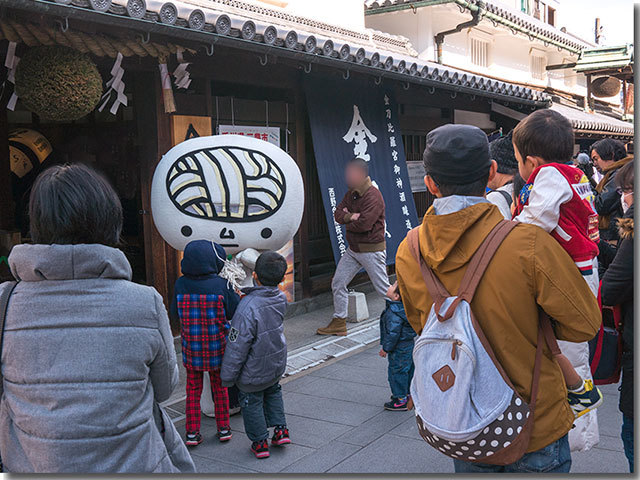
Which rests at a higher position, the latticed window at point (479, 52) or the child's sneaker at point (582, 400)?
the latticed window at point (479, 52)

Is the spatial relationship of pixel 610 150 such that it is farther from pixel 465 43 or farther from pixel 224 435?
pixel 465 43

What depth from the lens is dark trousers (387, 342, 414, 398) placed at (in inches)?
205

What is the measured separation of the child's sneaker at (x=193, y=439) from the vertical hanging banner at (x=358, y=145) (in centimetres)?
398

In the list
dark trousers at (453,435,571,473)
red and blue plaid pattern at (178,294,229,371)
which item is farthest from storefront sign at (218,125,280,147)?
dark trousers at (453,435,571,473)

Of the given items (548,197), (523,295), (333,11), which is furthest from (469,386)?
(333,11)

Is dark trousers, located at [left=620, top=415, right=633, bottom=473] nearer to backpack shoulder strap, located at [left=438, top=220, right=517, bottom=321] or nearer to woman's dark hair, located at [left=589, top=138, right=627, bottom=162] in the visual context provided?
backpack shoulder strap, located at [left=438, top=220, right=517, bottom=321]

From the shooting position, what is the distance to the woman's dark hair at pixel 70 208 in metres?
2.22

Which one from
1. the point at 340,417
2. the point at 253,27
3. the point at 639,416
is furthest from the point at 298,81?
the point at 639,416

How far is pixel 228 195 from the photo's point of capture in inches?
186

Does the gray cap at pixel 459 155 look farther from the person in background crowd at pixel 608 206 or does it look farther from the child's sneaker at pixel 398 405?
the person in background crowd at pixel 608 206

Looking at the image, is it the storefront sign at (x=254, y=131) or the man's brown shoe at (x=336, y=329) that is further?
the man's brown shoe at (x=336, y=329)

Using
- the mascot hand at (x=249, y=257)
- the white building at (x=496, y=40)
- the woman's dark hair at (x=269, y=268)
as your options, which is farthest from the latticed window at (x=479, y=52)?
the woman's dark hair at (x=269, y=268)

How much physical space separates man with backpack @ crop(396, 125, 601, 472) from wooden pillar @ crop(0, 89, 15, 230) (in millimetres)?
6762

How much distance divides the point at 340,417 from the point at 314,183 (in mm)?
4917
